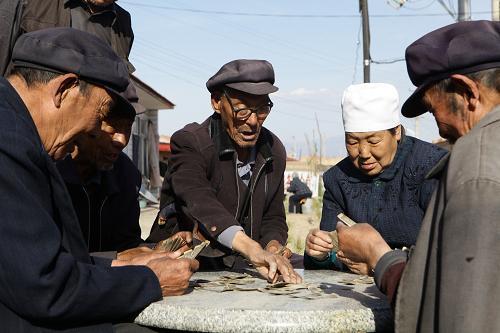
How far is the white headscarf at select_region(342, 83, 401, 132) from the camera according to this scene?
345cm

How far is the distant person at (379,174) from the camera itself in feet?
10.9

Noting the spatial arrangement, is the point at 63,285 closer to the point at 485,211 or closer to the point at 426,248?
the point at 426,248

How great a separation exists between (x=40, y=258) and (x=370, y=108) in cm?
206

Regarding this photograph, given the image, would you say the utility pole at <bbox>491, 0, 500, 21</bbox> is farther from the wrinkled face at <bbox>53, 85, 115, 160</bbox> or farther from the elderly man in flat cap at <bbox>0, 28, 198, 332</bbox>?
the wrinkled face at <bbox>53, 85, 115, 160</bbox>

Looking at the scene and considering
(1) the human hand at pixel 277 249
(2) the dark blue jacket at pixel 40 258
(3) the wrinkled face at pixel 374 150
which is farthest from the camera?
(1) the human hand at pixel 277 249

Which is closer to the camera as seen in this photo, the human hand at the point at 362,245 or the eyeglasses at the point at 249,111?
the human hand at the point at 362,245

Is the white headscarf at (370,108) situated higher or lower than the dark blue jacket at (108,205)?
higher

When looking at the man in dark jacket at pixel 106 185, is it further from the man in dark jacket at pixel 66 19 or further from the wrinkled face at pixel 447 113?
the wrinkled face at pixel 447 113

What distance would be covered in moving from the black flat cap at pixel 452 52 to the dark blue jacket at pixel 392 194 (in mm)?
1076

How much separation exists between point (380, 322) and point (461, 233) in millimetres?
669

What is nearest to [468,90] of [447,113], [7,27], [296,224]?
[447,113]

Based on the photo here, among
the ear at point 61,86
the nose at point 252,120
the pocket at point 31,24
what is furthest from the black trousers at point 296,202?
the ear at point 61,86

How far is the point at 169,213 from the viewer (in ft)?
13.2

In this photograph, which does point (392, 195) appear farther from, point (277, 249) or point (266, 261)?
point (266, 261)
